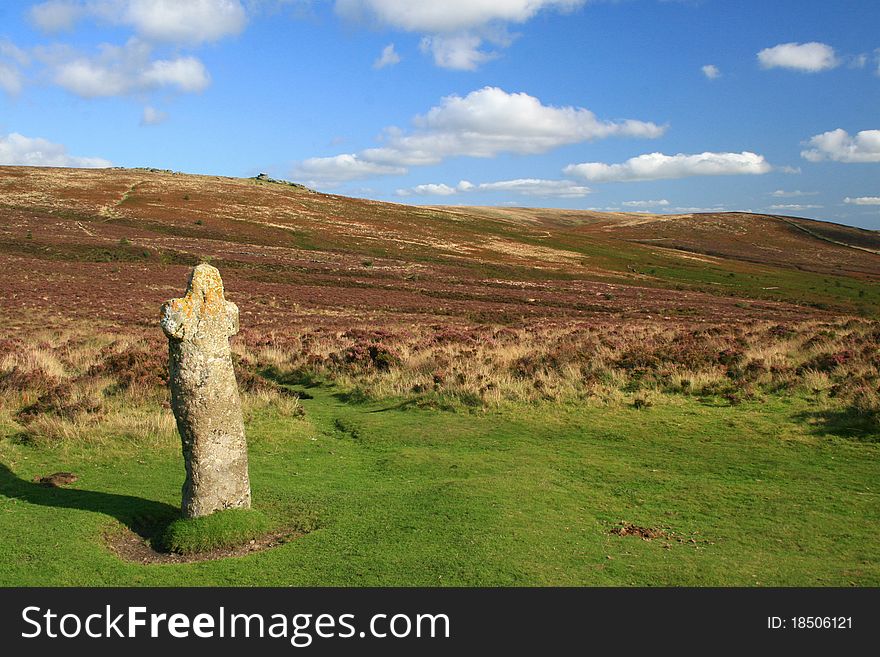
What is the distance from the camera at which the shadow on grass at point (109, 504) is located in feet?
30.0

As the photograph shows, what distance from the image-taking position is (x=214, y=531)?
8578mm

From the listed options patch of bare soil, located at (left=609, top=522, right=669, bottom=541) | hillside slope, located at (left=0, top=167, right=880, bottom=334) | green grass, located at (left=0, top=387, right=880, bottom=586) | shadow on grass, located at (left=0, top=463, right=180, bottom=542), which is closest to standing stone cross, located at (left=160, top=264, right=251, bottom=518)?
shadow on grass, located at (left=0, top=463, right=180, bottom=542)

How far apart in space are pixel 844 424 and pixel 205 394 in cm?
1177

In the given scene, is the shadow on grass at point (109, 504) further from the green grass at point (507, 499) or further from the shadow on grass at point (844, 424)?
the shadow on grass at point (844, 424)

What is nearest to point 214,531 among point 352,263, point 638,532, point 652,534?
point 638,532

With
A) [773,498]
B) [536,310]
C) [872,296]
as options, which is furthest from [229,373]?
[872,296]

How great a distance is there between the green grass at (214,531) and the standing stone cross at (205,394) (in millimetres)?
247

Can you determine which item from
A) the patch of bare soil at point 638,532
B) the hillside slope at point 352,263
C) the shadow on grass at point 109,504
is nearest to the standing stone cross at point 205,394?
the shadow on grass at point 109,504

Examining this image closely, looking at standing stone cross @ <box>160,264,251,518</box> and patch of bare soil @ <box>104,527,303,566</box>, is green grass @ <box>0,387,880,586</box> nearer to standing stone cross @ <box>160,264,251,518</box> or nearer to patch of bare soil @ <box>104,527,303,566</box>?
patch of bare soil @ <box>104,527,303,566</box>

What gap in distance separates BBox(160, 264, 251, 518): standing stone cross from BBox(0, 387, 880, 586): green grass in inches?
35.3

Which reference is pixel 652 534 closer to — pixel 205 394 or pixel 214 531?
pixel 214 531

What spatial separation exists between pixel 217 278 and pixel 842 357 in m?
16.3
